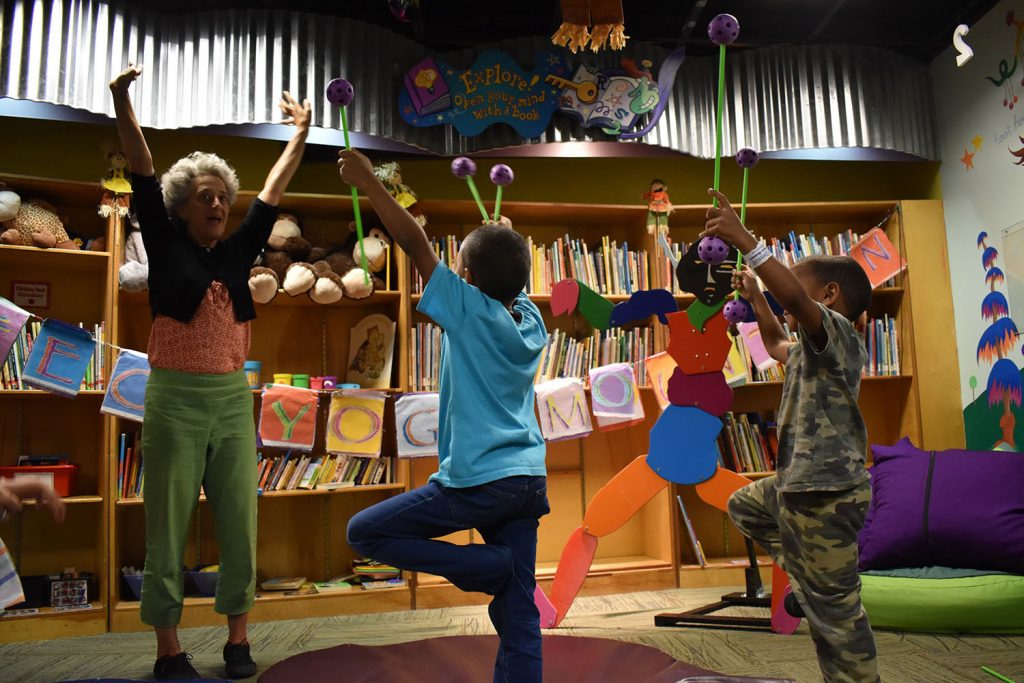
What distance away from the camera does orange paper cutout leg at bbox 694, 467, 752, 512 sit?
111 inches

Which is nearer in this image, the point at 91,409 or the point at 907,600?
the point at 907,600

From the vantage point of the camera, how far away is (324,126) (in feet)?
11.1

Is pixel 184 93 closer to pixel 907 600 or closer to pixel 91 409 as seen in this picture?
pixel 91 409

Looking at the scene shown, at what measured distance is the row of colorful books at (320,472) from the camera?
347 cm

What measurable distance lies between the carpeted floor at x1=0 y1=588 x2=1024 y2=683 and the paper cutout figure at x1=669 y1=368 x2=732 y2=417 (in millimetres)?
822

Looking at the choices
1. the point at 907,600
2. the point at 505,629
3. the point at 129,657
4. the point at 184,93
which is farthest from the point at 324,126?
the point at 907,600

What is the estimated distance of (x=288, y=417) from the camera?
133 inches

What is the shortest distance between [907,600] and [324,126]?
3.01 metres

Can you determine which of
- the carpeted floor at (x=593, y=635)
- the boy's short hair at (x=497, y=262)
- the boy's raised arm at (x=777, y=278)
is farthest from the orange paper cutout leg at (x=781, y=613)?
the boy's short hair at (x=497, y=262)

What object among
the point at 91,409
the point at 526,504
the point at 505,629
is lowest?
the point at 505,629

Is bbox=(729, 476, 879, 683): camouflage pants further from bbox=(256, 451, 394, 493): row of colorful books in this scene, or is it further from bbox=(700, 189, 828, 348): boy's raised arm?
bbox=(256, 451, 394, 493): row of colorful books

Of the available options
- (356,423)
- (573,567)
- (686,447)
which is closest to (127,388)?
(356,423)

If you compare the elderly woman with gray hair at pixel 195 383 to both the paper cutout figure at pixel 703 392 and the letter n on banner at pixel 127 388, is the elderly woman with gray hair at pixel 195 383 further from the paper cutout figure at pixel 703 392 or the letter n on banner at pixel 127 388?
the paper cutout figure at pixel 703 392

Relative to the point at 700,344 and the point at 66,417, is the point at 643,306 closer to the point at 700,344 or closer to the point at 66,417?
the point at 700,344
